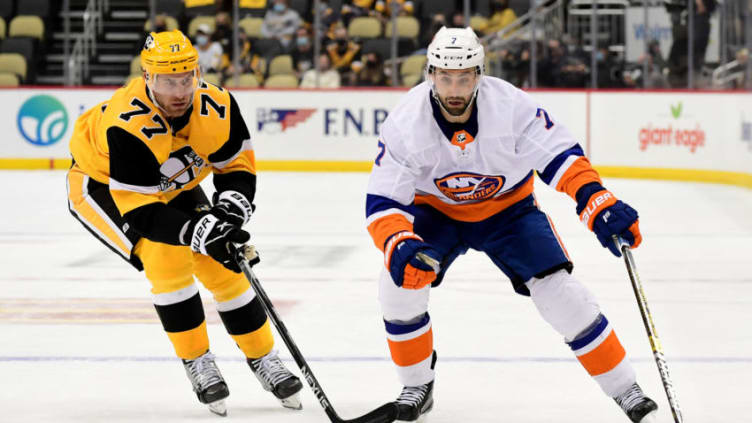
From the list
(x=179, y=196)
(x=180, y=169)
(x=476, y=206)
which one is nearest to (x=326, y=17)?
(x=179, y=196)

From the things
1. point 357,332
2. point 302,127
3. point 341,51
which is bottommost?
point 357,332

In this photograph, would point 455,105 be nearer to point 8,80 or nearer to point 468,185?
point 468,185

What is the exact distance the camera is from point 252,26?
13.0 meters

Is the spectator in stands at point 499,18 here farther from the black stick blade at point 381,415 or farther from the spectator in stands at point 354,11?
the black stick blade at point 381,415

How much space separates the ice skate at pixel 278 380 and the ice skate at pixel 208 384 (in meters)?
0.14

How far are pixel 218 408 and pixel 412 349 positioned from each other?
610 mm

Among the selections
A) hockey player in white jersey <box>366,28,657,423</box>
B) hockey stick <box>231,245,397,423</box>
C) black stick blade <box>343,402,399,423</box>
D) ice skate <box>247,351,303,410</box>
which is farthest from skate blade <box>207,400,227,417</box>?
hockey player in white jersey <box>366,28,657,423</box>

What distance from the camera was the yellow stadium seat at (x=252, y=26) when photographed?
13.0 metres

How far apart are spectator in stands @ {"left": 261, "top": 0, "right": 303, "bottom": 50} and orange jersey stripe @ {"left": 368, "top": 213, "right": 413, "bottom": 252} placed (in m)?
10.0

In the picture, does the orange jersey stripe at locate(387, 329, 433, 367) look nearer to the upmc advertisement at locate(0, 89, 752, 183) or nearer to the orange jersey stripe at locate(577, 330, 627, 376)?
the orange jersey stripe at locate(577, 330, 627, 376)

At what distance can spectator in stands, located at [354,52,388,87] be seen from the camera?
12.8 meters

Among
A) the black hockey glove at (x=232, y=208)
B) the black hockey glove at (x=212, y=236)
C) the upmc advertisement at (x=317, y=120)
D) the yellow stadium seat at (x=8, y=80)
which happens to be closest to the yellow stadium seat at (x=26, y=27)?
the yellow stadium seat at (x=8, y=80)

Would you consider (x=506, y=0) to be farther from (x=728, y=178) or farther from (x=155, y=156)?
(x=155, y=156)

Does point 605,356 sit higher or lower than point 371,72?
lower
